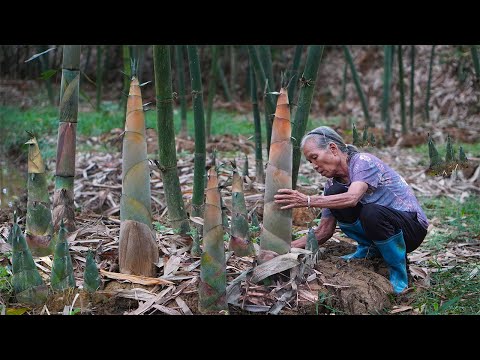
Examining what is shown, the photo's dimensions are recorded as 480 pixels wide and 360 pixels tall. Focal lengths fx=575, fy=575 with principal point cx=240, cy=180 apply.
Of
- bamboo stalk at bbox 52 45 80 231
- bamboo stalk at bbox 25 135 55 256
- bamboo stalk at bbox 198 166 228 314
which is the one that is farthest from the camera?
bamboo stalk at bbox 52 45 80 231

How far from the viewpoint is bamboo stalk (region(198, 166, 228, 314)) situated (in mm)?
2361

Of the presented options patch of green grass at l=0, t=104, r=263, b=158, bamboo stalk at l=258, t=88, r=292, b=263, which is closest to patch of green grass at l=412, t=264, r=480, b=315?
bamboo stalk at l=258, t=88, r=292, b=263

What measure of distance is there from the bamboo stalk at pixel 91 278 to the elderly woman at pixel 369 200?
103 centimetres

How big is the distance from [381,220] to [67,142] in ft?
5.73

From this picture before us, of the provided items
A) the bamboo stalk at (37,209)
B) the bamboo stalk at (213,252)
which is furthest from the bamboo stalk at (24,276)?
the bamboo stalk at (213,252)

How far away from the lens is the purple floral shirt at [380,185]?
2.84 m

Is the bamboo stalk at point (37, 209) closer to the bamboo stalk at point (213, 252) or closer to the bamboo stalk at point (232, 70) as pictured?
the bamboo stalk at point (213, 252)

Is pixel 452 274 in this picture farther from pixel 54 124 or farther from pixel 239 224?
pixel 54 124

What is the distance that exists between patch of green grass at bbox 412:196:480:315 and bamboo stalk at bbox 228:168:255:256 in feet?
2.81

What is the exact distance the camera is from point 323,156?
9.38ft

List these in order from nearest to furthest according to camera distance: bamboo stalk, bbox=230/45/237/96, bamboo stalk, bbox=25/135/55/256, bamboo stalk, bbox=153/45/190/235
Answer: bamboo stalk, bbox=25/135/55/256 < bamboo stalk, bbox=153/45/190/235 < bamboo stalk, bbox=230/45/237/96

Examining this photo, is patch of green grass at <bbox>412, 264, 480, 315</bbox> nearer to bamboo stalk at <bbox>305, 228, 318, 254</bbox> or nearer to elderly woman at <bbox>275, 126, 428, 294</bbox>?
elderly woman at <bbox>275, 126, 428, 294</bbox>

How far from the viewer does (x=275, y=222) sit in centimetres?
262

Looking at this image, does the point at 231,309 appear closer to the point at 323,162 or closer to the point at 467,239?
the point at 323,162
